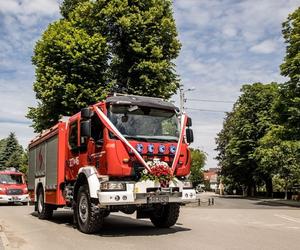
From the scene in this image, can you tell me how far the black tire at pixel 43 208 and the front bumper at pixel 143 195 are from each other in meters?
6.01

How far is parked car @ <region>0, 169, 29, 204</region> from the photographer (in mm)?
27859

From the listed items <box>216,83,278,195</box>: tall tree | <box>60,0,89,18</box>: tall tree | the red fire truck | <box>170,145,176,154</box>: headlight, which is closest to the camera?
the red fire truck

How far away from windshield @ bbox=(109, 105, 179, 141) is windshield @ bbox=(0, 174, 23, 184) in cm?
1916

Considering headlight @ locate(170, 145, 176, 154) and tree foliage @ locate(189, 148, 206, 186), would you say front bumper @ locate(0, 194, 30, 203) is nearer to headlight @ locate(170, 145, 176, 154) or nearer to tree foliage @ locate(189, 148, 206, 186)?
headlight @ locate(170, 145, 176, 154)

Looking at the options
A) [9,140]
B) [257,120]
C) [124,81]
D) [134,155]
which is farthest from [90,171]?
[9,140]

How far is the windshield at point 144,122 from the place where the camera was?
1143 centimetres

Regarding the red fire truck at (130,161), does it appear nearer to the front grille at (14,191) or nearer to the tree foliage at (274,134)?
the front grille at (14,191)

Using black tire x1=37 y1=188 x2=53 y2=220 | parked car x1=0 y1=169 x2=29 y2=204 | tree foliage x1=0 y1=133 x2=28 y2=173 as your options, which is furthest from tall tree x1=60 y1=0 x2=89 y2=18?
tree foliage x1=0 y1=133 x2=28 y2=173

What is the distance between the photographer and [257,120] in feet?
188

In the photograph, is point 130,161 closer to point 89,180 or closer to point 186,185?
point 89,180

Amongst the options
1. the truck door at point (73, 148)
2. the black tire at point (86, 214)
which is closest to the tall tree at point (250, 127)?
the truck door at point (73, 148)

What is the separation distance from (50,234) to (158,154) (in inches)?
128

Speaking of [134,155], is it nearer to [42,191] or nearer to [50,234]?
[50,234]

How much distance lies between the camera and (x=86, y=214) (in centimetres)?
1184
